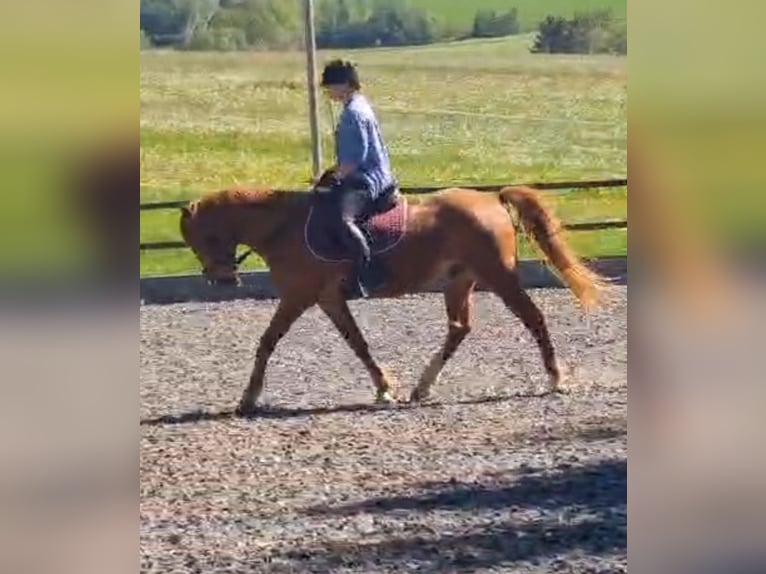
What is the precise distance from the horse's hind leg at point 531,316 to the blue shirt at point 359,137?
1.90 ft

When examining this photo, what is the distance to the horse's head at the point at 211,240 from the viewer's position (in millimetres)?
5316

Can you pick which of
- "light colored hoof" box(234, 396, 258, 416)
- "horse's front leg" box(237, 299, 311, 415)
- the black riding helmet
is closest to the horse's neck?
"horse's front leg" box(237, 299, 311, 415)

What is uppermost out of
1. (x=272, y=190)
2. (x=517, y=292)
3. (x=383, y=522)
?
(x=272, y=190)

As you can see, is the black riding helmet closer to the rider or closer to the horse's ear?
the rider

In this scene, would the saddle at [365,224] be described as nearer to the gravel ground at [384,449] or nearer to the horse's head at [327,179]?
the horse's head at [327,179]

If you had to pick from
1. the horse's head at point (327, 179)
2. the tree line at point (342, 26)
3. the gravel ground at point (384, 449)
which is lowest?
the gravel ground at point (384, 449)

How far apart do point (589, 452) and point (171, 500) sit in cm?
134

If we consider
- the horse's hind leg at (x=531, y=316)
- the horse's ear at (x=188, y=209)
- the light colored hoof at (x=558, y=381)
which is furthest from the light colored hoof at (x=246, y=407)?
the light colored hoof at (x=558, y=381)

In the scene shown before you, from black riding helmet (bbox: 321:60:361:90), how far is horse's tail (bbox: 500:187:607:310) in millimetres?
635

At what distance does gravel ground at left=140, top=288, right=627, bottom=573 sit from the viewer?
5.20m

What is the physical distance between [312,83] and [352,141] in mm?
219
